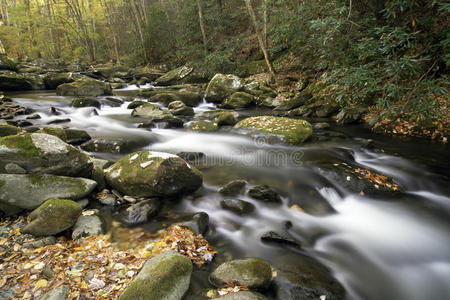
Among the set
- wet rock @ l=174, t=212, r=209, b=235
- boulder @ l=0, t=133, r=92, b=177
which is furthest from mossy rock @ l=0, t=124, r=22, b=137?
wet rock @ l=174, t=212, r=209, b=235

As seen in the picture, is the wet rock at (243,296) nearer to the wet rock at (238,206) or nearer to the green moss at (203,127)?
the wet rock at (238,206)

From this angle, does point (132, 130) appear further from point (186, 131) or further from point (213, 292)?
point (213, 292)

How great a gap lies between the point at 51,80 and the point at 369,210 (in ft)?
58.6

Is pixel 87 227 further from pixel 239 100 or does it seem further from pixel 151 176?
pixel 239 100

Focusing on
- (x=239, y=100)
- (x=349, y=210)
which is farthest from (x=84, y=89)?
(x=349, y=210)

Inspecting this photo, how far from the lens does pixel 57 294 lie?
212 centimetres

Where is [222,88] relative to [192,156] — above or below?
above

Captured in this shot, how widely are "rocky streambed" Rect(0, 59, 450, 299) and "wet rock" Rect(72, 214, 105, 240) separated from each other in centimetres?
2

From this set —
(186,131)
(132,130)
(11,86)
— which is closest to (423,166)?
(186,131)

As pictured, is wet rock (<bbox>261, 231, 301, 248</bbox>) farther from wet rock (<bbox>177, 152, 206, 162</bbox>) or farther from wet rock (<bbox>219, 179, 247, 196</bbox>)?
wet rock (<bbox>177, 152, 206, 162</bbox>)

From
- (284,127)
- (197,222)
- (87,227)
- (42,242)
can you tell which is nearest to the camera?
(42,242)

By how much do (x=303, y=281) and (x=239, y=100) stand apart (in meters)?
10.5

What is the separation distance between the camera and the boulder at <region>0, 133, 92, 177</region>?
355cm

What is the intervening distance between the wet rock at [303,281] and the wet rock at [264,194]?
4.57 feet
